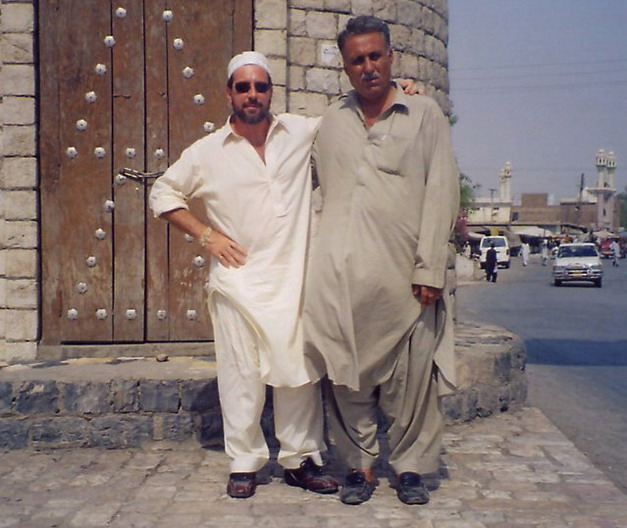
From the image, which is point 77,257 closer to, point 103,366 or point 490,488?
point 103,366

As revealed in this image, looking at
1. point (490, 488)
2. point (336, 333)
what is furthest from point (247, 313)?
point (490, 488)

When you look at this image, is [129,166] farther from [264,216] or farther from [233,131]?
[264,216]

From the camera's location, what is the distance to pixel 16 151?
17.0ft

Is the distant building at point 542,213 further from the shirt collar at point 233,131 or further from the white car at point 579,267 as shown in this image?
the shirt collar at point 233,131

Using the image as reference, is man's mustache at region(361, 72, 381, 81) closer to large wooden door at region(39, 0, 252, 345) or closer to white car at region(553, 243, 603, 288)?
large wooden door at region(39, 0, 252, 345)

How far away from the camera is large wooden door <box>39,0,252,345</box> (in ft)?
17.3

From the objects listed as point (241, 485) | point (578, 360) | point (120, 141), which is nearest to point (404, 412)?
point (241, 485)

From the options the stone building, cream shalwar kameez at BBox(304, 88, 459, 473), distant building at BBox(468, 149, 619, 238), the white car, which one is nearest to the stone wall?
the stone building

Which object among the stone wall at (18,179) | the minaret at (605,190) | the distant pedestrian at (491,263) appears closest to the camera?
the stone wall at (18,179)

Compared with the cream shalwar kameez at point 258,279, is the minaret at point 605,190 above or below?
above

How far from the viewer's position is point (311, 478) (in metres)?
3.66

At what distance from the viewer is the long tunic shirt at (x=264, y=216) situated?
343 cm

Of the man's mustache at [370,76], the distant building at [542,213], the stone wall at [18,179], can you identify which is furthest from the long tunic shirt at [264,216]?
the distant building at [542,213]

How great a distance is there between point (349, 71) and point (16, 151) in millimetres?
2808
